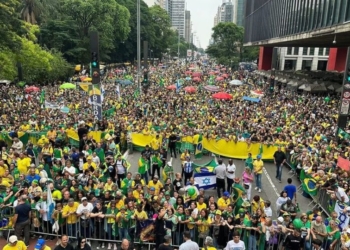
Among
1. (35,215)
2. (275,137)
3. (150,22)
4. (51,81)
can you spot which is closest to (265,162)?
(275,137)

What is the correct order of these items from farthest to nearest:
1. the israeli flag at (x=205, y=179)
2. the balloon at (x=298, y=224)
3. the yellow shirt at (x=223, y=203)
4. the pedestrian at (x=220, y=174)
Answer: the israeli flag at (x=205, y=179), the pedestrian at (x=220, y=174), the yellow shirt at (x=223, y=203), the balloon at (x=298, y=224)

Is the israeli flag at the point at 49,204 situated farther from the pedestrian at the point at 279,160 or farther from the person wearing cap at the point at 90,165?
the pedestrian at the point at 279,160

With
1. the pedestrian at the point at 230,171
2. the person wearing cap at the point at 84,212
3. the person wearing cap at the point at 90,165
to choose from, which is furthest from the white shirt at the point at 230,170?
the person wearing cap at the point at 84,212

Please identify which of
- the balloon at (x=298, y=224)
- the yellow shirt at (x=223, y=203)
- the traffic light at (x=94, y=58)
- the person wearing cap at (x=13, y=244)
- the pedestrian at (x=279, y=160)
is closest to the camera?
the person wearing cap at (x=13, y=244)

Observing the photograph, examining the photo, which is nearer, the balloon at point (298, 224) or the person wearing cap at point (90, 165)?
the balloon at point (298, 224)

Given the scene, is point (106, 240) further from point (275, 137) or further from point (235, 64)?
point (235, 64)


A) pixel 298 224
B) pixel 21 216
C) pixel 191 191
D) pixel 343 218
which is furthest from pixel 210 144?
pixel 21 216

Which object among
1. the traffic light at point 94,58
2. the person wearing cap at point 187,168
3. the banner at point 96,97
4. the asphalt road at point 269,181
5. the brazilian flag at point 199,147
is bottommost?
the asphalt road at point 269,181

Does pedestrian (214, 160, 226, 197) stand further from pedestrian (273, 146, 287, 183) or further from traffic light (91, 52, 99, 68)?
traffic light (91, 52, 99, 68)
